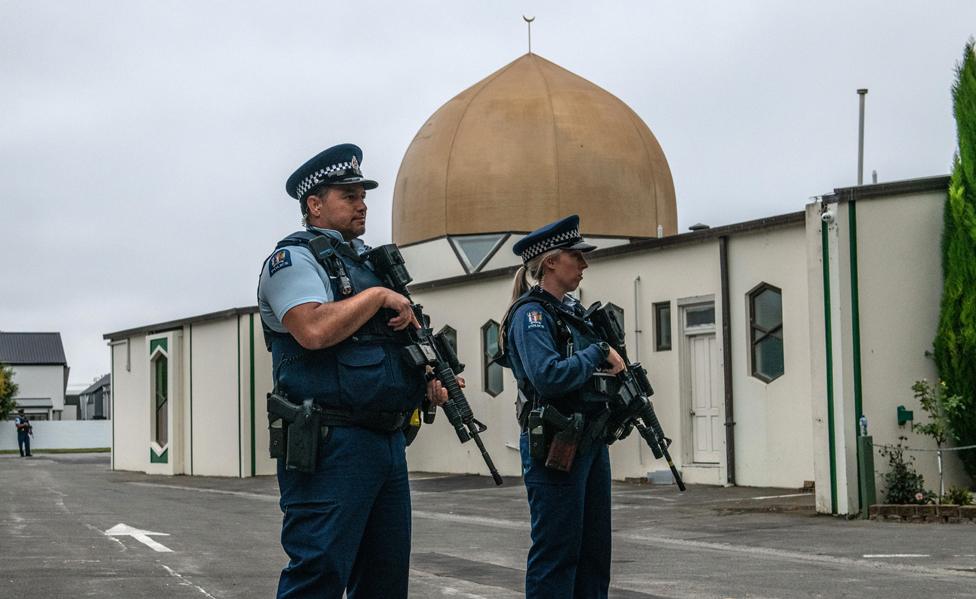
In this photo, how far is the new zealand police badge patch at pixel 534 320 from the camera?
6.04m

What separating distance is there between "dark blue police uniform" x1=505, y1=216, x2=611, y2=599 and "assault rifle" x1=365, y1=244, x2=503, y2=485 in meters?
0.66

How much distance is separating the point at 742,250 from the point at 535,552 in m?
14.4

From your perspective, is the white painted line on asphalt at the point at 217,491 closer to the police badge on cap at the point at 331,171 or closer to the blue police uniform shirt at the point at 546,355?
the blue police uniform shirt at the point at 546,355

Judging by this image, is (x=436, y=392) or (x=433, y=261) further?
(x=433, y=261)

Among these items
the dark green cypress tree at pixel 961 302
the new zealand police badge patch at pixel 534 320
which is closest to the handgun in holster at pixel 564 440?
the new zealand police badge patch at pixel 534 320

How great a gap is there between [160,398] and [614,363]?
101 feet

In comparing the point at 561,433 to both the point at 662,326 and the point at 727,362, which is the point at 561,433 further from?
the point at 662,326

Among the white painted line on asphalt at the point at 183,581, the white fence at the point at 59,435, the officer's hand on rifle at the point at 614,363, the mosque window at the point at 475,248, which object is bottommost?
the white fence at the point at 59,435

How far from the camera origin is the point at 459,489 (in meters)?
22.4

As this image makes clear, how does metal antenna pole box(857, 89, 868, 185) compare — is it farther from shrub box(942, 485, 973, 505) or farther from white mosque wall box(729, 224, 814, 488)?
shrub box(942, 485, 973, 505)

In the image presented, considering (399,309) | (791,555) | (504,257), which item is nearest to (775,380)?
(791,555)

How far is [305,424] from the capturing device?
4.86 m

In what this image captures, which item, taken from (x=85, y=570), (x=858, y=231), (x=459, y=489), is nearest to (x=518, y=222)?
(x=459, y=489)

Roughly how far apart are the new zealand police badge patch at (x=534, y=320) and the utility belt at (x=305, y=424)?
1.14m
